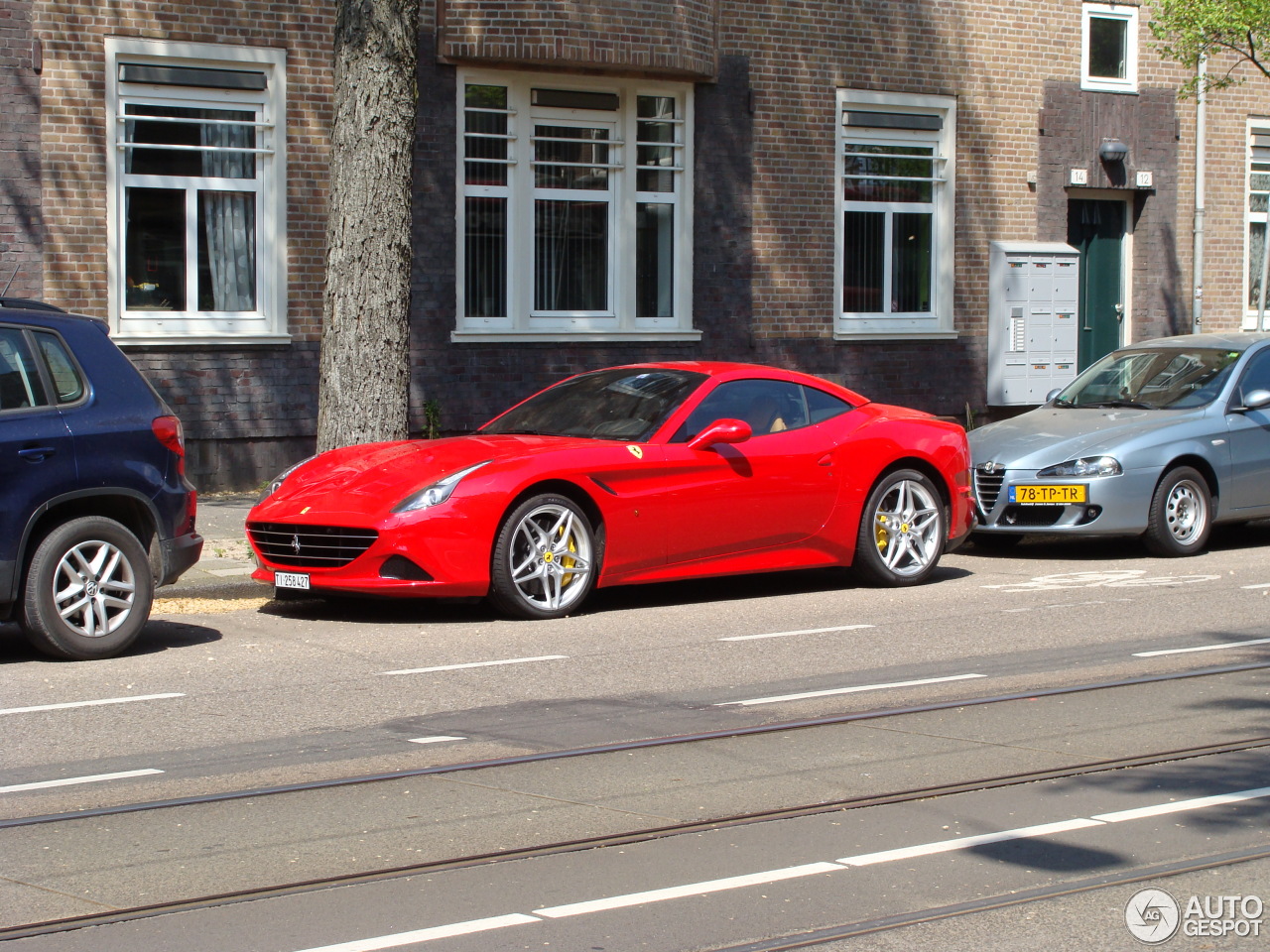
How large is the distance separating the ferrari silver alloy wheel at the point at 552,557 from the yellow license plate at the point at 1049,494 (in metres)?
4.01

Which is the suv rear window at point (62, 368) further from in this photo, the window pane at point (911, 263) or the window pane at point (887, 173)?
the window pane at point (911, 263)

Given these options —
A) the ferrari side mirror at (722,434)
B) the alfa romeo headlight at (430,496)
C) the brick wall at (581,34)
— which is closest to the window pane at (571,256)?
the brick wall at (581,34)

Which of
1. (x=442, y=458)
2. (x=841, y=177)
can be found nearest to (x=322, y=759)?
(x=442, y=458)

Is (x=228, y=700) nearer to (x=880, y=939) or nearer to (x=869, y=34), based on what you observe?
(x=880, y=939)

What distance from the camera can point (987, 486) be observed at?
487 inches

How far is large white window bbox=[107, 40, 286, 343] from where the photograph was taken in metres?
15.4

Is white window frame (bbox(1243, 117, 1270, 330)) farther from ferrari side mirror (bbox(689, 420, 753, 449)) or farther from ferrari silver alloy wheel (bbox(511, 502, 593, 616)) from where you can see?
ferrari silver alloy wheel (bbox(511, 502, 593, 616))

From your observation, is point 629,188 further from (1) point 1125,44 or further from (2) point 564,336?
(1) point 1125,44

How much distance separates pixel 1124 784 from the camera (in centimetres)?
586

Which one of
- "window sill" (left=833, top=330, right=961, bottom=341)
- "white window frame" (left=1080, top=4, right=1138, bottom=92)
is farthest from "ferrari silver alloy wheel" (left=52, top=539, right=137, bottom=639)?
"white window frame" (left=1080, top=4, right=1138, bottom=92)

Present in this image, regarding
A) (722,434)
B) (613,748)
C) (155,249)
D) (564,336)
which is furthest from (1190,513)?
(155,249)

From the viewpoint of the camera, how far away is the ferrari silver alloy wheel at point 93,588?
26.3 ft

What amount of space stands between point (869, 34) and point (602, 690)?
44.2 ft

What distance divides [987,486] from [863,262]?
25.3ft
